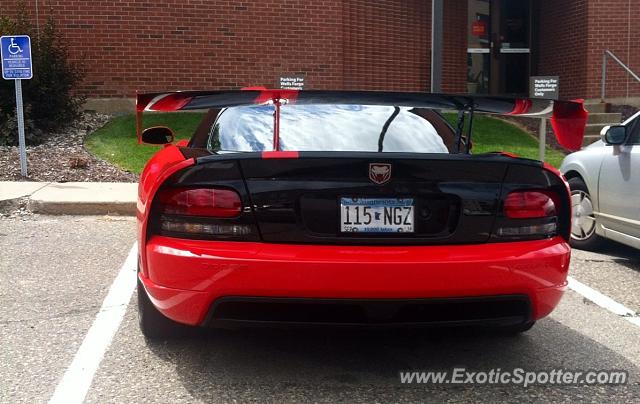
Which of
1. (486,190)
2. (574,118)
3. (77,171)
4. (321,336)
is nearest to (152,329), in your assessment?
(321,336)

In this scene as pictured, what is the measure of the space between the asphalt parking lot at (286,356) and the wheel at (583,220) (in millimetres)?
1319

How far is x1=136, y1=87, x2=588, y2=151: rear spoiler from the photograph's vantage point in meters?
3.37

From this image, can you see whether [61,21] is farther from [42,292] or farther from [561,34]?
[561,34]

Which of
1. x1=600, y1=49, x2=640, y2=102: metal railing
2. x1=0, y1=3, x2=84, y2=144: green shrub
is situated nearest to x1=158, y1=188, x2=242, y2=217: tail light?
x1=0, y1=3, x2=84, y2=144: green shrub

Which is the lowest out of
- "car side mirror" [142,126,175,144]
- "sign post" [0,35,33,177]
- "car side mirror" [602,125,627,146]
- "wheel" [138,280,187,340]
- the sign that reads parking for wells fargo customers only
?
"wheel" [138,280,187,340]

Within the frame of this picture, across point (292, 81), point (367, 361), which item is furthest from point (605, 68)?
point (367, 361)

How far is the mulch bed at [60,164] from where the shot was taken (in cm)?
947

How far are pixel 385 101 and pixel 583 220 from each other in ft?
12.7

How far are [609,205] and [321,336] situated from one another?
333 centimetres

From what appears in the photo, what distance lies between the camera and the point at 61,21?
12.6 metres

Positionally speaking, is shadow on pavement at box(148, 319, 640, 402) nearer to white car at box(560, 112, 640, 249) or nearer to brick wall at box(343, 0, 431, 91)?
white car at box(560, 112, 640, 249)

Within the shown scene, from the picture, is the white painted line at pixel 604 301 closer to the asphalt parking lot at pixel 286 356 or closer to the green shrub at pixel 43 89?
the asphalt parking lot at pixel 286 356

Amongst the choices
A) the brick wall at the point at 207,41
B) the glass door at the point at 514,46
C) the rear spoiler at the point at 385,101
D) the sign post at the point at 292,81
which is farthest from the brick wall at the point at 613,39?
the rear spoiler at the point at 385,101

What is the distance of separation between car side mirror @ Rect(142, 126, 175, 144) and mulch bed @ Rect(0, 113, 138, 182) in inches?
185
